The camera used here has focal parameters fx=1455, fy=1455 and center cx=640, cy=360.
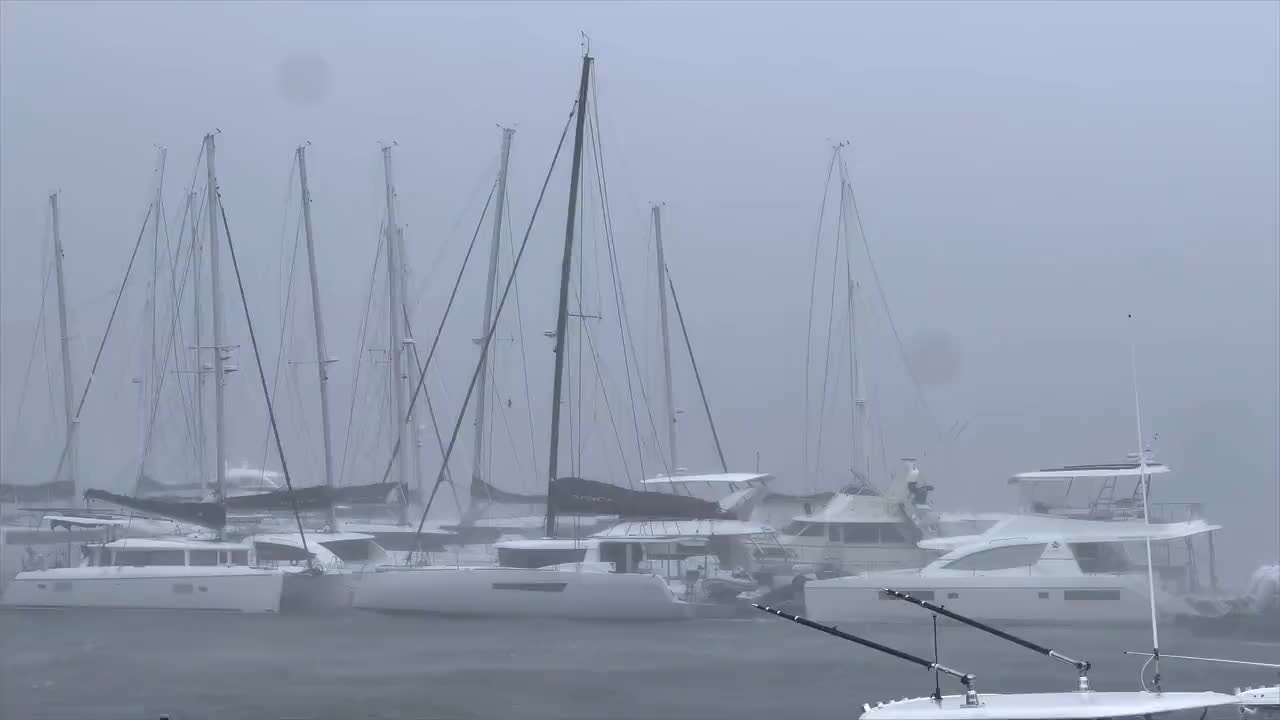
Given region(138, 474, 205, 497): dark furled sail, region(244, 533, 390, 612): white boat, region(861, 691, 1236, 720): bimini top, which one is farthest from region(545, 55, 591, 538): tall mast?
region(861, 691, 1236, 720): bimini top

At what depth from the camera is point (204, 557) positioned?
40.0 metres

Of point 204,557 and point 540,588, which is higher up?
point 204,557

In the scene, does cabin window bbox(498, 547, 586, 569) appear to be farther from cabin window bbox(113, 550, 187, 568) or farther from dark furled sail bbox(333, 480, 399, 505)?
cabin window bbox(113, 550, 187, 568)

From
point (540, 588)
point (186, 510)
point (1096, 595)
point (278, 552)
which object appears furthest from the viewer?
point (278, 552)

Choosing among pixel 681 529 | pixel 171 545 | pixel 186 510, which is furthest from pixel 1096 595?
pixel 171 545

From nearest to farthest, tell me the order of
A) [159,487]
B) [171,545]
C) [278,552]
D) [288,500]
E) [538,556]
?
[538,556], [171,545], [288,500], [278,552], [159,487]

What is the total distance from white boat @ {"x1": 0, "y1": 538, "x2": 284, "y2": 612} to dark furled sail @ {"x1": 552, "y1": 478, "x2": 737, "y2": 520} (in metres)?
8.81

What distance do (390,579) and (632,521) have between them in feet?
21.6

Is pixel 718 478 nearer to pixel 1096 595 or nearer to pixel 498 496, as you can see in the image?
pixel 498 496

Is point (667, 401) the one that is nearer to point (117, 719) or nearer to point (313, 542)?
point (313, 542)

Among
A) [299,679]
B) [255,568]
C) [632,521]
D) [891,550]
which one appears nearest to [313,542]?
[255,568]

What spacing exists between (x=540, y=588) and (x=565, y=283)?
8.17m

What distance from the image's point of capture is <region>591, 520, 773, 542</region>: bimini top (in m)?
38.9

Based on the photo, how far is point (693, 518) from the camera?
121 feet
